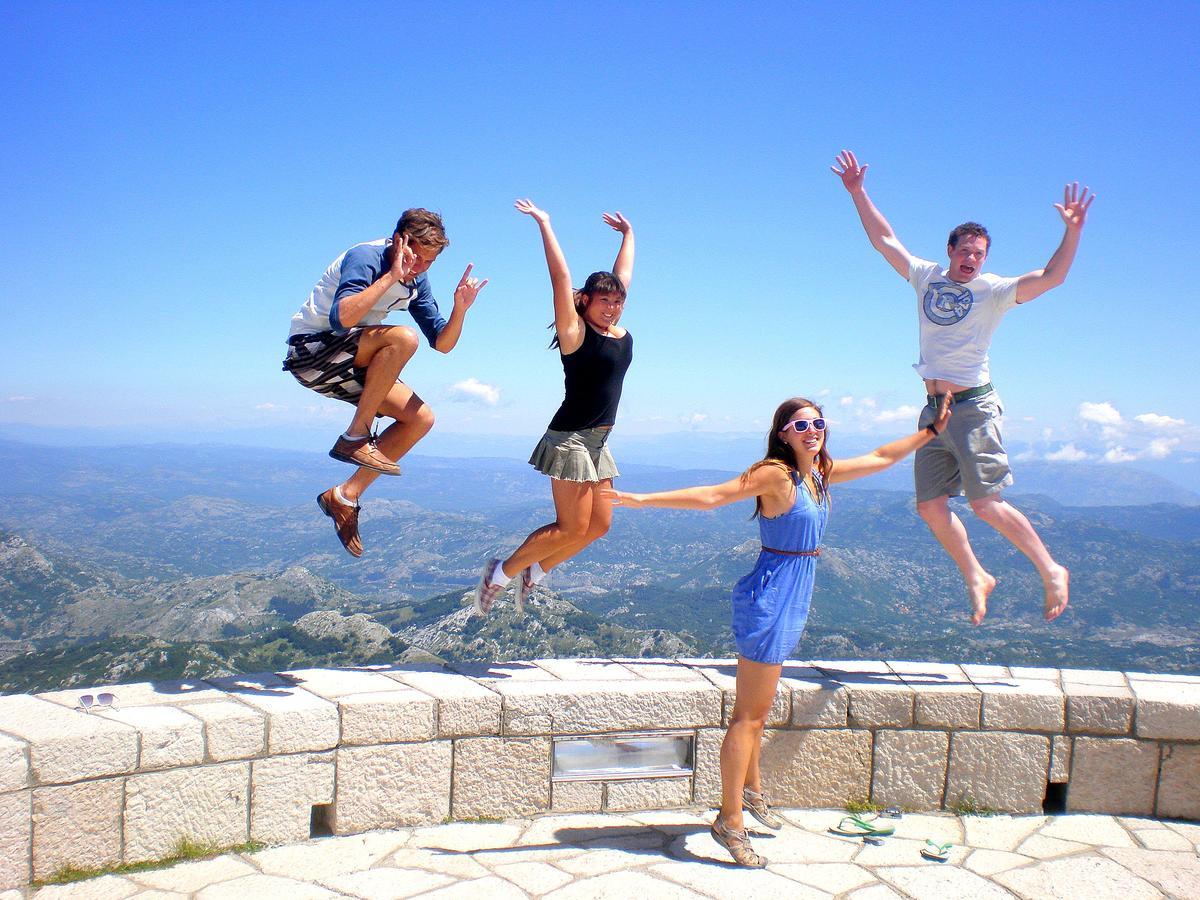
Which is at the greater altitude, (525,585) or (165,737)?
(525,585)

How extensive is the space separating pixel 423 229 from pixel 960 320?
3.24 meters

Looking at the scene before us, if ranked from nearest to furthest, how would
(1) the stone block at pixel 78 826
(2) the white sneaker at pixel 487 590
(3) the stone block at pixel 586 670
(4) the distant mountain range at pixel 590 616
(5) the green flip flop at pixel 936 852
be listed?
(1) the stone block at pixel 78 826
(5) the green flip flop at pixel 936 852
(3) the stone block at pixel 586 670
(2) the white sneaker at pixel 487 590
(4) the distant mountain range at pixel 590 616

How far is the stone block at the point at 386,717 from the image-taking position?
411 cm

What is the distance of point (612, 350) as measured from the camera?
4555 millimetres

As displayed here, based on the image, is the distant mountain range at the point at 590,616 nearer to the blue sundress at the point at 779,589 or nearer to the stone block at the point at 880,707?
the stone block at the point at 880,707

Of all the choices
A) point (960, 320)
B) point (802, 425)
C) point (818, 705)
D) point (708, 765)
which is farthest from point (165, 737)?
point (960, 320)

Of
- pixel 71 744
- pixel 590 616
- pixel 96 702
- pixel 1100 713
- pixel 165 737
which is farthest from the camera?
pixel 590 616

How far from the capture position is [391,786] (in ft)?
13.9

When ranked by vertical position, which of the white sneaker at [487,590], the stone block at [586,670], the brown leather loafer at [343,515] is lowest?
the stone block at [586,670]

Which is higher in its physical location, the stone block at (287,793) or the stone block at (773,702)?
the stone block at (773,702)

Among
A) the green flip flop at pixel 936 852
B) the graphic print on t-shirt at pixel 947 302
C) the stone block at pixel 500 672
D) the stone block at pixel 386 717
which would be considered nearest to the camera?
the stone block at pixel 386 717

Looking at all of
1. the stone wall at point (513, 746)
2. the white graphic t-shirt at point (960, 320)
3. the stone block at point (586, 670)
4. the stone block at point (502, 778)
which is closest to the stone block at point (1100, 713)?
the stone wall at point (513, 746)

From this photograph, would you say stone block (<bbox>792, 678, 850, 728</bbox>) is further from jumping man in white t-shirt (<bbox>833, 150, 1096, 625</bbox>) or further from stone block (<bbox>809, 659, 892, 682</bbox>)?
jumping man in white t-shirt (<bbox>833, 150, 1096, 625</bbox>)

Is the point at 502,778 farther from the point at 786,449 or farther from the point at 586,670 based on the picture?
the point at 786,449
